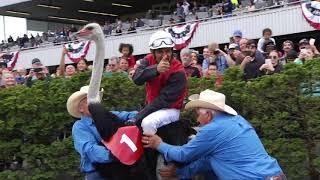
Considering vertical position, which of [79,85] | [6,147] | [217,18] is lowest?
[6,147]

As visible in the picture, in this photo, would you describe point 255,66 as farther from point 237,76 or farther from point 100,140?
point 100,140

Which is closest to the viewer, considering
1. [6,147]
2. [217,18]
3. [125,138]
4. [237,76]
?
[125,138]

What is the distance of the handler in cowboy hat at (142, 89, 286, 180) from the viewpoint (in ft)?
14.7

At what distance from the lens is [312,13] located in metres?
21.6

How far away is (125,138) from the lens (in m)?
4.88

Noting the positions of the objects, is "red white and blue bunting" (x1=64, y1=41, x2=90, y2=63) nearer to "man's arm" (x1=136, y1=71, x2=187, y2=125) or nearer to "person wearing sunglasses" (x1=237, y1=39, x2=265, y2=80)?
"person wearing sunglasses" (x1=237, y1=39, x2=265, y2=80)

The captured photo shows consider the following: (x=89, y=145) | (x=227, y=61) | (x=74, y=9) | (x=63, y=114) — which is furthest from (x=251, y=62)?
(x=74, y=9)

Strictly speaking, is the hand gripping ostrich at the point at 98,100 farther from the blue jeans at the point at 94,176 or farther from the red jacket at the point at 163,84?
the blue jeans at the point at 94,176

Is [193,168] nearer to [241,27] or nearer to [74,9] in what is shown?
[241,27]

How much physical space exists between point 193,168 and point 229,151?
0.54 m

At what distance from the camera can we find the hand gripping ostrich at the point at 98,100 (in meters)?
5.01

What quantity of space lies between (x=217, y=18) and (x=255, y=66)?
20.1 meters

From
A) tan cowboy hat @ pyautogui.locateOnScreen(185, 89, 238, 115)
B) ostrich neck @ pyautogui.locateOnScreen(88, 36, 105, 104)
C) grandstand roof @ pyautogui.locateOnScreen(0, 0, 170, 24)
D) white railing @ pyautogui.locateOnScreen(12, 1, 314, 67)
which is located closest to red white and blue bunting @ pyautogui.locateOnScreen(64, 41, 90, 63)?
white railing @ pyautogui.locateOnScreen(12, 1, 314, 67)

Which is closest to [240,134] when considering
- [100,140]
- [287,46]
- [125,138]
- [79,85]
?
[125,138]
